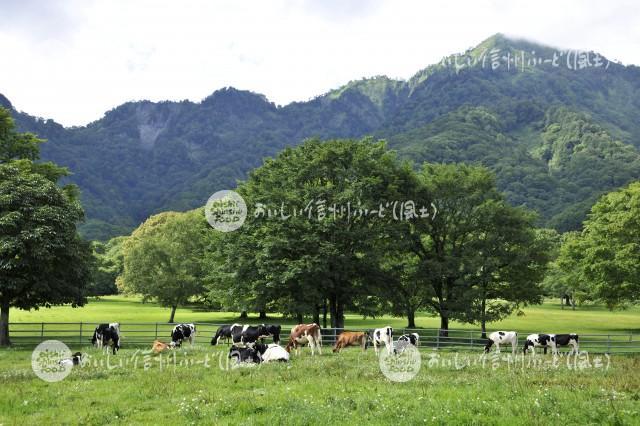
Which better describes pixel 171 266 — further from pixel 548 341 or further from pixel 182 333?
pixel 548 341

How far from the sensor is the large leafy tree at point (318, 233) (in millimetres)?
38969

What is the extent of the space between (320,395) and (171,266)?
5276 cm

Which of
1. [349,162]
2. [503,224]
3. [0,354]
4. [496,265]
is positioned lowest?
[0,354]

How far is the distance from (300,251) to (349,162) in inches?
340

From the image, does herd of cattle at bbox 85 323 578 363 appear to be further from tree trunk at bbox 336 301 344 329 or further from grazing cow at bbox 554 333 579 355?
tree trunk at bbox 336 301 344 329

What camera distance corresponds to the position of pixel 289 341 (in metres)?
28.0

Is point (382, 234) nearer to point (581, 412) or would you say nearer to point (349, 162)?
point (349, 162)

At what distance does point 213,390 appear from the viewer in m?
17.2

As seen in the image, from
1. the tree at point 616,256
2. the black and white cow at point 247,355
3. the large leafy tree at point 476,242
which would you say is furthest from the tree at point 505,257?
the black and white cow at point 247,355

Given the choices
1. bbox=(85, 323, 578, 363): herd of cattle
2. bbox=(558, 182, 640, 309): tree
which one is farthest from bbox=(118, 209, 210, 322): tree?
bbox=(558, 182, 640, 309): tree

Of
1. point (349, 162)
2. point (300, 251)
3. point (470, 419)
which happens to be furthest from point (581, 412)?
point (349, 162)

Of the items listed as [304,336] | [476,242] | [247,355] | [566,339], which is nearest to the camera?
[247,355]

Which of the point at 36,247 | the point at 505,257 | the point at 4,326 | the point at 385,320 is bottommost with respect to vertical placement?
the point at 385,320

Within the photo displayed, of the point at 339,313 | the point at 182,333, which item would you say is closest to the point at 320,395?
the point at 182,333
